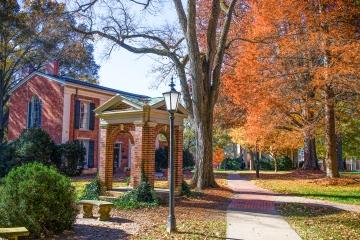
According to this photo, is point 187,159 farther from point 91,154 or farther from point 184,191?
point 184,191

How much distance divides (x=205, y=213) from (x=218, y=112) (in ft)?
72.8

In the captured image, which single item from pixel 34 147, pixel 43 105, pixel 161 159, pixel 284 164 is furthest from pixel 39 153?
pixel 284 164

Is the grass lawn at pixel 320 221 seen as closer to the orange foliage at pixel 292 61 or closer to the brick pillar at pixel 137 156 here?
the brick pillar at pixel 137 156

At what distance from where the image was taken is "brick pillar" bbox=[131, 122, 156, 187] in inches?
535

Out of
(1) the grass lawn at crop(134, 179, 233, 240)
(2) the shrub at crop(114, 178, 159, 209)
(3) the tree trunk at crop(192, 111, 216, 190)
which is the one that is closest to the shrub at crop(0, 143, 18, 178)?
(3) the tree trunk at crop(192, 111, 216, 190)

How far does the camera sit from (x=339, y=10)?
20.1 metres

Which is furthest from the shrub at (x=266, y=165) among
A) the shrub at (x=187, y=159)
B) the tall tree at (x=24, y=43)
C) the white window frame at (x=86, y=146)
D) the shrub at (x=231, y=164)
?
the tall tree at (x=24, y=43)

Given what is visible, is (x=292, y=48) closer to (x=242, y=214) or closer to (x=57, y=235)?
(x=242, y=214)

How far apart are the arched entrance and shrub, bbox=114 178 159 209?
388mm

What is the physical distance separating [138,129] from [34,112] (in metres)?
19.3

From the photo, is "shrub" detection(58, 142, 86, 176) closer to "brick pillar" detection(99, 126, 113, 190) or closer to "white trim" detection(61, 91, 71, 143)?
"white trim" detection(61, 91, 71, 143)

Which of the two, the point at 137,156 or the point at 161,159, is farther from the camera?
the point at 161,159

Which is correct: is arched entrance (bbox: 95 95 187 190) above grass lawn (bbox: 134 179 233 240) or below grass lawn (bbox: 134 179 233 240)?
above

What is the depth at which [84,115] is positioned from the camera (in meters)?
30.4
